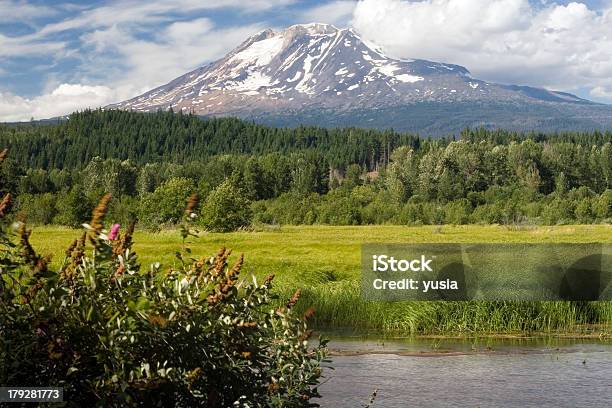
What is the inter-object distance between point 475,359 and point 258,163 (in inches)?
6794

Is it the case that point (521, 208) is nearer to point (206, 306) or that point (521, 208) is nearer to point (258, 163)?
point (258, 163)

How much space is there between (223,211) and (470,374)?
2480 inches

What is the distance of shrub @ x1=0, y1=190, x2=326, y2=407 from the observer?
232 inches

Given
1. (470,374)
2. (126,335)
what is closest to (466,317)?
(470,374)

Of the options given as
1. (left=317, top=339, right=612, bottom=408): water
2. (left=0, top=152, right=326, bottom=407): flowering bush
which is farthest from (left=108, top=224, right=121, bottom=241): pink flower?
(left=317, top=339, right=612, bottom=408): water

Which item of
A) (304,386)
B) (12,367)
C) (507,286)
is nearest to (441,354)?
(507,286)

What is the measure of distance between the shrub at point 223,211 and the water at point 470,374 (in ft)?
188

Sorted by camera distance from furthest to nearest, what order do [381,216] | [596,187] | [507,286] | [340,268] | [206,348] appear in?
[596,187]
[381,216]
[340,268]
[507,286]
[206,348]

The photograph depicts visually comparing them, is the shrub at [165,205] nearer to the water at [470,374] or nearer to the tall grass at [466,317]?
the tall grass at [466,317]

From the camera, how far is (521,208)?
135m

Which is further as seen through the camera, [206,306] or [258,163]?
[258,163]

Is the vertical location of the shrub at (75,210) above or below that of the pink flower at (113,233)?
below

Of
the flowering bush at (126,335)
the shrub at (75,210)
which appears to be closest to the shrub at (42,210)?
the shrub at (75,210)

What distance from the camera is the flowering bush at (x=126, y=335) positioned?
5.89 m
